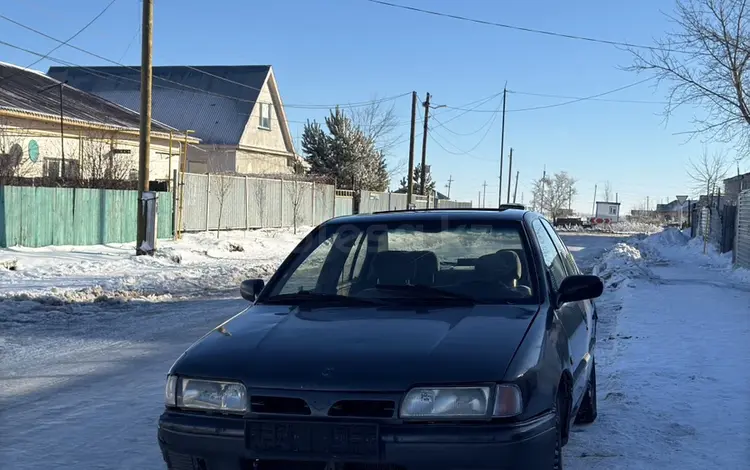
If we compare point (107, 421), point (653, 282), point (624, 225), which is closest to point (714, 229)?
point (653, 282)

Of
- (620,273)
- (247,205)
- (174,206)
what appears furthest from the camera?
(247,205)

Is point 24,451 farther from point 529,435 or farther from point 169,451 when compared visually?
point 529,435

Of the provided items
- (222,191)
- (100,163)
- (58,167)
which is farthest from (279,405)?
(222,191)

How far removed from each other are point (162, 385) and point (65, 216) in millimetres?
14190

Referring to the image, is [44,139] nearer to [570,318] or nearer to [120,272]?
[120,272]

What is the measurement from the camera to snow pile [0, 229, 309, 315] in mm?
12855

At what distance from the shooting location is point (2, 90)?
81.4ft

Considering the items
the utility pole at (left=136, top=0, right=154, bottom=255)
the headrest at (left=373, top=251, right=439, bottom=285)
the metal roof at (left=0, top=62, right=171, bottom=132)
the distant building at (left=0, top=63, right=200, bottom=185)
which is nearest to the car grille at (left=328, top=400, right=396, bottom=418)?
the headrest at (left=373, top=251, right=439, bottom=285)

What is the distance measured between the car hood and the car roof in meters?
0.98

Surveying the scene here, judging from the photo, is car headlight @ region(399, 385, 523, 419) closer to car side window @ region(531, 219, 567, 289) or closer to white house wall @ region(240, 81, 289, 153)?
car side window @ region(531, 219, 567, 289)

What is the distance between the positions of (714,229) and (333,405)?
32.4 m

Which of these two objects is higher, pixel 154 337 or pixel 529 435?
pixel 529 435

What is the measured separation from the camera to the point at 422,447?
10.3 feet

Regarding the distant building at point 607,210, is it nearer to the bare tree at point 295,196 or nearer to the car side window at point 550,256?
the bare tree at point 295,196
